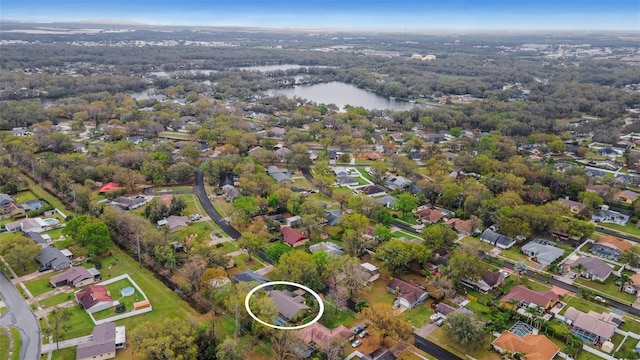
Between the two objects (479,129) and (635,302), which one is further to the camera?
(479,129)

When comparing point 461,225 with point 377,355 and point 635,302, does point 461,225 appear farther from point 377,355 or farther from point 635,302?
point 377,355

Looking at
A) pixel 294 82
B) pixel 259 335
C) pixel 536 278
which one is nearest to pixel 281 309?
pixel 259 335

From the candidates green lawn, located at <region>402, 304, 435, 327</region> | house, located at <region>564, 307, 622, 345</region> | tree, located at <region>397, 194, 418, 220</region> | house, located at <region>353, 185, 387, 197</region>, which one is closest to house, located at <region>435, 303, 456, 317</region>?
green lawn, located at <region>402, 304, 435, 327</region>

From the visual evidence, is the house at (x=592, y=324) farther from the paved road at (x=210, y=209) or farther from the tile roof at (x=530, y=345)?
the paved road at (x=210, y=209)

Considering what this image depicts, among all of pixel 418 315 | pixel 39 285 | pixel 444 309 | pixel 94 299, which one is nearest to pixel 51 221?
pixel 39 285

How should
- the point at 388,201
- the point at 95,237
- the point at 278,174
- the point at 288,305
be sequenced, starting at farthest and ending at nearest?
the point at 278,174, the point at 388,201, the point at 95,237, the point at 288,305

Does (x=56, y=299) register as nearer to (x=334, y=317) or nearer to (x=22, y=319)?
(x=22, y=319)
